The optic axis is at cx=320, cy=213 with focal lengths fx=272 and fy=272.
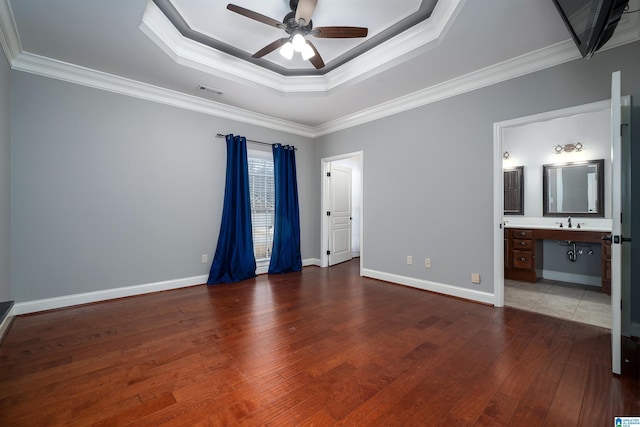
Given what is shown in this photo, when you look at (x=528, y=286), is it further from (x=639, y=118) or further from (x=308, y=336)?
(x=308, y=336)

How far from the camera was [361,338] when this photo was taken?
7.94 feet

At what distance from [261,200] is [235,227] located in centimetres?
75

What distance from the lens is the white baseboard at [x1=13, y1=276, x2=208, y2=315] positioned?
116 inches

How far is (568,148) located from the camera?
4.23 m

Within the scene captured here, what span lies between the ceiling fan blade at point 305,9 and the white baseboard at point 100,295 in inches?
142

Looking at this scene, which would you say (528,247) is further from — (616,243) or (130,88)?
(130,88)

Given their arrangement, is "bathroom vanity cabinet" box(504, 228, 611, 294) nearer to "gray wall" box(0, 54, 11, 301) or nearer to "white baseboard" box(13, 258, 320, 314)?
"white baseboard" box(13, 258, 320, 314)

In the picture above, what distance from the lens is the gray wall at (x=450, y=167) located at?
2.70m

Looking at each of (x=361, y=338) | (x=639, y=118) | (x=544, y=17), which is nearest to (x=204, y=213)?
(x=361, y=338)

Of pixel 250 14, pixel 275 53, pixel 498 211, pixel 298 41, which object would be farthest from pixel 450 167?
pixel 250 14

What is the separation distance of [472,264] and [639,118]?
1.98 meters

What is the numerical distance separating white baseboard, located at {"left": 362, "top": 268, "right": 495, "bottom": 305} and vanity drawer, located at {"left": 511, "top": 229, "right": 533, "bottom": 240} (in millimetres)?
1694

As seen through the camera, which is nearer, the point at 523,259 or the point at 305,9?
the point at 305,9

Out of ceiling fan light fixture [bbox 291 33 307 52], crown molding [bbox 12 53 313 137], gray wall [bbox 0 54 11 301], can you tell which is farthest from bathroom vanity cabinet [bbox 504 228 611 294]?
gray wall [bbox 0 54 11 301]
